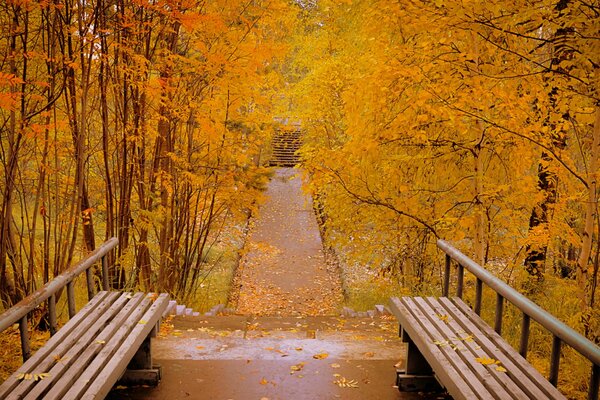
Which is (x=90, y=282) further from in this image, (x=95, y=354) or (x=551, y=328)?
(x=551, y=328)

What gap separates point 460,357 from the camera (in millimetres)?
2787

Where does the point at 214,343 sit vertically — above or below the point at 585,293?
below

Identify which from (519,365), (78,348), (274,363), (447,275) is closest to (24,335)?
(78,348)

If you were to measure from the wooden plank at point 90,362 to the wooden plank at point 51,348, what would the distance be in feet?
0.42

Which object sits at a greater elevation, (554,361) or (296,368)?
(554,361)

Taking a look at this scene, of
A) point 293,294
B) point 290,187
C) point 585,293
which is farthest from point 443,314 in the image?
point 290,187

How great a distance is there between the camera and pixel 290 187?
24453 millimetres

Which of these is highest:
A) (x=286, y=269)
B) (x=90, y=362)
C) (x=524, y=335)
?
(x=524, y=335)

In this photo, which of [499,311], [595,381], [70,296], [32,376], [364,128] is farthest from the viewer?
[364,128]

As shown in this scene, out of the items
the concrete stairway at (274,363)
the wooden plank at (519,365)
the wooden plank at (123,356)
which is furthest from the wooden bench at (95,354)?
the wooden plank at (519,365)

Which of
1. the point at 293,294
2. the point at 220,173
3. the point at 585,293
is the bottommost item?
the point at 293,294

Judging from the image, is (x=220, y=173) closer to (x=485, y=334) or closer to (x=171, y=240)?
(x=171, y=240)

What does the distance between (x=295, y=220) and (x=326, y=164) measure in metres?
12.5

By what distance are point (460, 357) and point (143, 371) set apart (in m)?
2.12
